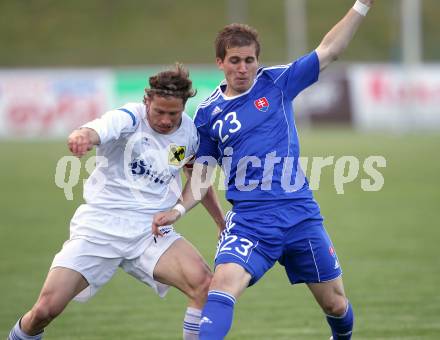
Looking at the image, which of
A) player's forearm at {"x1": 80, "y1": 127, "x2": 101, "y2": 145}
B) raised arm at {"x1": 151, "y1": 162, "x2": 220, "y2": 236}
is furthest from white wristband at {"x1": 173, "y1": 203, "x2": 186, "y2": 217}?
player's forearm at {"x1": 80, "y1": 127, "x2": 101, "y2": 145}

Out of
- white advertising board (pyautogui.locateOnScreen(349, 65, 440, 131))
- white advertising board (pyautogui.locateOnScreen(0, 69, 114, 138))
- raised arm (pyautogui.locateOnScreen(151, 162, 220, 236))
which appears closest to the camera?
raised arm (pyautogui.locateOnScreen(151, 162, 220, 236))

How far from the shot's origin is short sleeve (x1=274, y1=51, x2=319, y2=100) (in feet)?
20.7

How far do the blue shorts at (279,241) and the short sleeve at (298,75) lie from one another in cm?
80

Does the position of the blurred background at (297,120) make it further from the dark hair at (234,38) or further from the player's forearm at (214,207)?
the dark hair at (234,38)

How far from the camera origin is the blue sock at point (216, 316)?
224 inches

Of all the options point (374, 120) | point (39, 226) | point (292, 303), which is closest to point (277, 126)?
point (292, 303)

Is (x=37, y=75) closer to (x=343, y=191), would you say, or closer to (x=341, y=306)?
(x=343, y=191)

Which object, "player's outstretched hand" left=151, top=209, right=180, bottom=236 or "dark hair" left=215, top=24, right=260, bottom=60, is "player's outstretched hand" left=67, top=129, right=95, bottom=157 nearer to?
"player's outstretched hand" left=151, top=209, right=180, bottom=236

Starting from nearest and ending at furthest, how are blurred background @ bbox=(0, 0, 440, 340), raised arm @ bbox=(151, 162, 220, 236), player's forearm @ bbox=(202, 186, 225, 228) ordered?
raised arm @ bbox=(151, 162, 220, 236) < player's forearm @ bbox=(202, 186, 225, 228) < blurred background @ bbox=(0, 0, 440, 340)

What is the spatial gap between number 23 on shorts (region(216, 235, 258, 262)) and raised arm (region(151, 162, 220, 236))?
411 mm

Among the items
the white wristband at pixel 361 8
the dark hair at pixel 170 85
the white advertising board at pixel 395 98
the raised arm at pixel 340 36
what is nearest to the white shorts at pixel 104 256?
the dark hair at pixel 170 85

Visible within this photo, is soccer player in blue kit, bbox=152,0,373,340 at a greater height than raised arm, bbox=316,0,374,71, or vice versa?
raised arm, bbox=316,0,374,71

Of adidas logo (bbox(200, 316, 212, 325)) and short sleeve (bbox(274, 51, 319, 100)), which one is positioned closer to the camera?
adidas logo (bbox(200, 316, 212, 325))

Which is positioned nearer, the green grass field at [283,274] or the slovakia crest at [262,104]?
the slovakia crest at [262,104]
